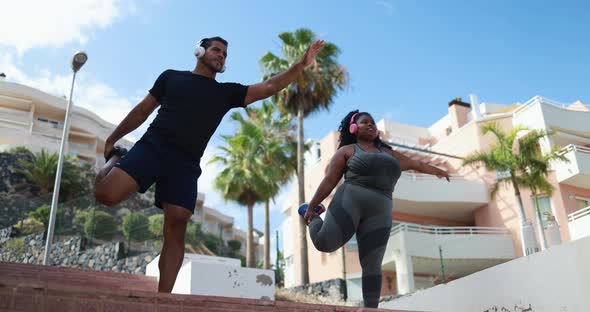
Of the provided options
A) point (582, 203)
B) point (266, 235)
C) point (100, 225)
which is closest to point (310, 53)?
point (100, 225)

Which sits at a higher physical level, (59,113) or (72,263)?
(59,113)

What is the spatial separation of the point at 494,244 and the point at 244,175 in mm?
10761

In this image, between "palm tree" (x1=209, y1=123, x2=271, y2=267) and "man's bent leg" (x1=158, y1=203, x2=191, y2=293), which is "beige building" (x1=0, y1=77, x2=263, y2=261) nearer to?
"palm tree" (x1=209, y1=123, x2=271, y2=267)

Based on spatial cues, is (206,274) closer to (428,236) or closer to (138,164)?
(138,164)

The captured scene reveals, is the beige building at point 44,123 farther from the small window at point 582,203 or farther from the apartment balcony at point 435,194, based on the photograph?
the small window at point 582,203

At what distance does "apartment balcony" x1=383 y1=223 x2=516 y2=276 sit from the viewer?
19.4 meters

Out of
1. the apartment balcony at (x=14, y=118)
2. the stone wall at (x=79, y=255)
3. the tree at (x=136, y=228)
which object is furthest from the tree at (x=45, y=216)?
the apartment balcony at (x=14, y=118)

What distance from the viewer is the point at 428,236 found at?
894 inches

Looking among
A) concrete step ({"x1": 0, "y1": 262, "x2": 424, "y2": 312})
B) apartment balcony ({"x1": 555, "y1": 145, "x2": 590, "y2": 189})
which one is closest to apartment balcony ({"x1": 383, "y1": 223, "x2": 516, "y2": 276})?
apartment balcony ({"x1": 555, "y1": 145, "x2": 590, "y2": 189})

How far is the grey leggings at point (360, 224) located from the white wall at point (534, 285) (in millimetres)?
1920

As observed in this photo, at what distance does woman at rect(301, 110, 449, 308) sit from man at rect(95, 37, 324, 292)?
830 millimetres

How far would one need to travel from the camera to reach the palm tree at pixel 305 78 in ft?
77.8

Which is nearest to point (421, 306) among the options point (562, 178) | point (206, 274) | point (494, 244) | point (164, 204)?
point (164, 204)

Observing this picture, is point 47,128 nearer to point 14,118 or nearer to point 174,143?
point 14,118
